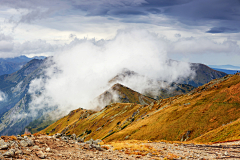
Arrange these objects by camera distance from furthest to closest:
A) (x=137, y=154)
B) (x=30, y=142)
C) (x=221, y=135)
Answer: (x=221, y=135) < (x=137, y=154) < (x=30, y=142)

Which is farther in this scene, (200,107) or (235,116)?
(200,107)

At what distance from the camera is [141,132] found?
97.2 metres

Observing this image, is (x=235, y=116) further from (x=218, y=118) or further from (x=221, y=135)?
(x=221, y=135)

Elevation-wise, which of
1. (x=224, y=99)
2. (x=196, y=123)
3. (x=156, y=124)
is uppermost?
(x=224, y=99)

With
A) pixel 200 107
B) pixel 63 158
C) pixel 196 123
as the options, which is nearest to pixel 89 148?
pixel 63 158

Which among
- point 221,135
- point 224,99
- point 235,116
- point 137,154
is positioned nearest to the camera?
point 137,154

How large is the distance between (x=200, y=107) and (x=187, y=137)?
24.3 m

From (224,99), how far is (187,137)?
3279 cm

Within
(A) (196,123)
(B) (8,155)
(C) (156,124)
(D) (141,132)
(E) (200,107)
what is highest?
(B) (8,155)

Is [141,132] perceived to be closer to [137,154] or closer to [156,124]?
[156,124]

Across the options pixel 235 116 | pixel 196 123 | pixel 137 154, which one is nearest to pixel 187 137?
pixel 196 123

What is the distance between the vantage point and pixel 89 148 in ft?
89.1

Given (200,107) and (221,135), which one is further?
(200,107)

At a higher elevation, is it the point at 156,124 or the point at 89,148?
the point at 89,148
